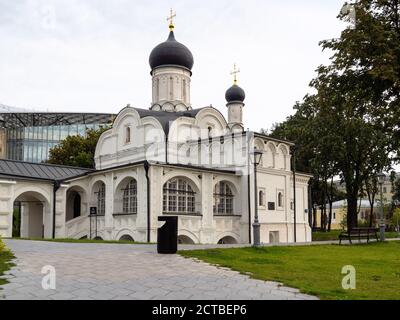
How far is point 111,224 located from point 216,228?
586 cm

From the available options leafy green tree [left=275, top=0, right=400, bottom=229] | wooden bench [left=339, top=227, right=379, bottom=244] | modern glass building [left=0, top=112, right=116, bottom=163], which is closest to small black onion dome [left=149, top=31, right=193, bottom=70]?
wooden bench [left=339, top=227, right=379, bottom=244]

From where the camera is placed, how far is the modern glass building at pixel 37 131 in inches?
2904

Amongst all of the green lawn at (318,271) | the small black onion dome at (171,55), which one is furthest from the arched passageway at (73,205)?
the green lawn at (318,271)

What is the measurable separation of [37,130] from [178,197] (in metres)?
56.1

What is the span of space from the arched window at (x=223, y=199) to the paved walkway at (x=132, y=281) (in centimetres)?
1543

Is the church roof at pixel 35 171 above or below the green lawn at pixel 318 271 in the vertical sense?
above

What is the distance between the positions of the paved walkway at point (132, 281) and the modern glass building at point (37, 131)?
6468 centimetres

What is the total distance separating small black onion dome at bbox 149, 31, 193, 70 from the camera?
3297cm

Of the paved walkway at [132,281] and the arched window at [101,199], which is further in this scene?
the arched window at [101,199]

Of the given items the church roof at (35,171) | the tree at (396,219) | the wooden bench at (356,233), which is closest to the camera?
the wooden bench at (356,233)

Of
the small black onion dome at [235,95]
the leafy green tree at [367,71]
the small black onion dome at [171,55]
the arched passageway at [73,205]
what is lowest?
the arched passageway at [73,205]

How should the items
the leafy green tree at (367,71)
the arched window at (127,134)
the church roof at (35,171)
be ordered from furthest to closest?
the arched window at (127,134), the church roof at (35,171), the leafy green tree at (367,71)

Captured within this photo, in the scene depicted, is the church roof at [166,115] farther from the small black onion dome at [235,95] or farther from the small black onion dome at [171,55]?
the small black onion dome at [235,95]

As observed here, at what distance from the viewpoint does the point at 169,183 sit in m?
24.0
